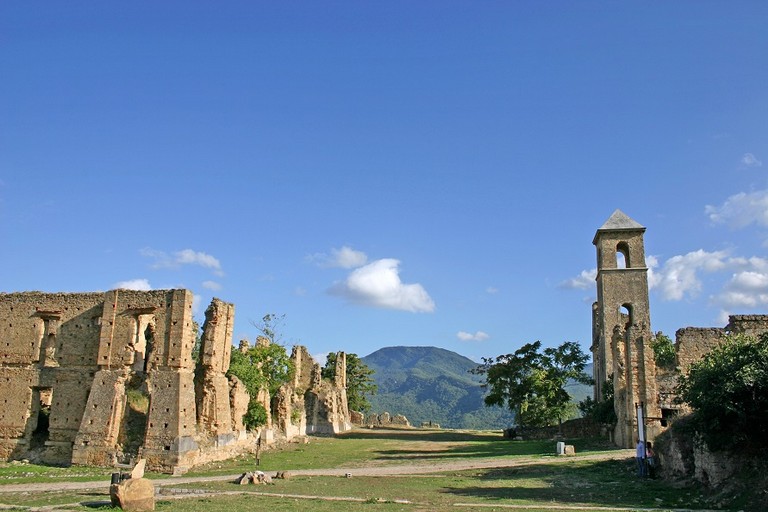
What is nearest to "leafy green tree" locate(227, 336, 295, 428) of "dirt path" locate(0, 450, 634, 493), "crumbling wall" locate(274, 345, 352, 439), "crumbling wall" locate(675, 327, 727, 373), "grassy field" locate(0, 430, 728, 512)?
"crumbling wall" locate(274, 345, 352, 439)

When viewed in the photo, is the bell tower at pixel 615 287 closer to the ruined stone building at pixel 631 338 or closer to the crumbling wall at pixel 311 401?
the ruined stone building at pixel 631 338

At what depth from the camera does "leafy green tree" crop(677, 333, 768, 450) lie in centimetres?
1683

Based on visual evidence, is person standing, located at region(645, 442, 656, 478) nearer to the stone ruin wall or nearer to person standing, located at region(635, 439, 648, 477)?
person standing, located at region(635, 439, 648, 477)

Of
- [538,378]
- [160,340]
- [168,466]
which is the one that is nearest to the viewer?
[168,466]

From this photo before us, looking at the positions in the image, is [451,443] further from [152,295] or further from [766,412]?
[766,412]

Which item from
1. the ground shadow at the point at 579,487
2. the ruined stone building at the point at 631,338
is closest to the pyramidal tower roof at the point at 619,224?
the ruined stone building at the point at 631,338

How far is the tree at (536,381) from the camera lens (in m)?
44.3

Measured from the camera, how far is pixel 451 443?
4103 cm

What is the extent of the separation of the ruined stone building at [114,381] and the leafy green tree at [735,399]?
66.4 ft

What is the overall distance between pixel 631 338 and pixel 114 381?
24.9m

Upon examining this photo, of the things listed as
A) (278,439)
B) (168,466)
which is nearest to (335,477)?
(168,466)

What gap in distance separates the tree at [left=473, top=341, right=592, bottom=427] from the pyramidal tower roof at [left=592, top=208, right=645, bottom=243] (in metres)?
9.02

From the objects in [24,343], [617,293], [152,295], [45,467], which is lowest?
[45,467]

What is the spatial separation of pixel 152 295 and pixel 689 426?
23.3 m
